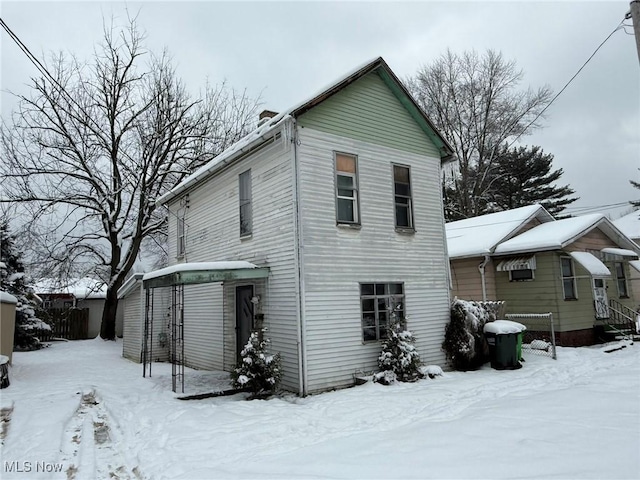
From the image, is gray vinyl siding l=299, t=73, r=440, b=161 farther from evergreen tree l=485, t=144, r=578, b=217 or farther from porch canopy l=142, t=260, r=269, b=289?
evergreen tree l=485, t=144, r=578, b=217

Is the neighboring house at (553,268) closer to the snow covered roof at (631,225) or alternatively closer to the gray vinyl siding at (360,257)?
the gray vinyl siding at (360,257)

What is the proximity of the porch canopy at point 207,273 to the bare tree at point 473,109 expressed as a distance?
2469cm

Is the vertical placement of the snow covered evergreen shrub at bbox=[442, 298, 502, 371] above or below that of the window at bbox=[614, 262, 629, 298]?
below

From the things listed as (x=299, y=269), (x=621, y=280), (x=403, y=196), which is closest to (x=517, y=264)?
(x=403, y=196)

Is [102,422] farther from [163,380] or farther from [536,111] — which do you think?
[536,111]

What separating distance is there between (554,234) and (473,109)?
19.3 m

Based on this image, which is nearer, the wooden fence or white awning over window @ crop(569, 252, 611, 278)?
white awning over window @ crop(569, 252, 611, 278)

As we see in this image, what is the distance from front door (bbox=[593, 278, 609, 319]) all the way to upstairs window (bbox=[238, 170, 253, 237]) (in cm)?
1280

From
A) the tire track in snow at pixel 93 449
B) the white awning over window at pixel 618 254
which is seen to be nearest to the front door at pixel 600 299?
the white awning over window at pixel 618 254

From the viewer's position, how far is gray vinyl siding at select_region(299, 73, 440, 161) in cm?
1050

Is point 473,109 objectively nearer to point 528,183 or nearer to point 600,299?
point 528,183

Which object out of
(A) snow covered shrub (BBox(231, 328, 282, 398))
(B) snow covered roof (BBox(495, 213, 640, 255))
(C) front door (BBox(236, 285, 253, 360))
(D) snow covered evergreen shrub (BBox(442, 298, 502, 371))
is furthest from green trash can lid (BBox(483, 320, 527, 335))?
(C) front door (BBox(236, 285, 253, 360))

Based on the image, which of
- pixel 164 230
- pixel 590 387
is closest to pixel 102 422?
pixel 590 387

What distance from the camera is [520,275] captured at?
51.1 ft
